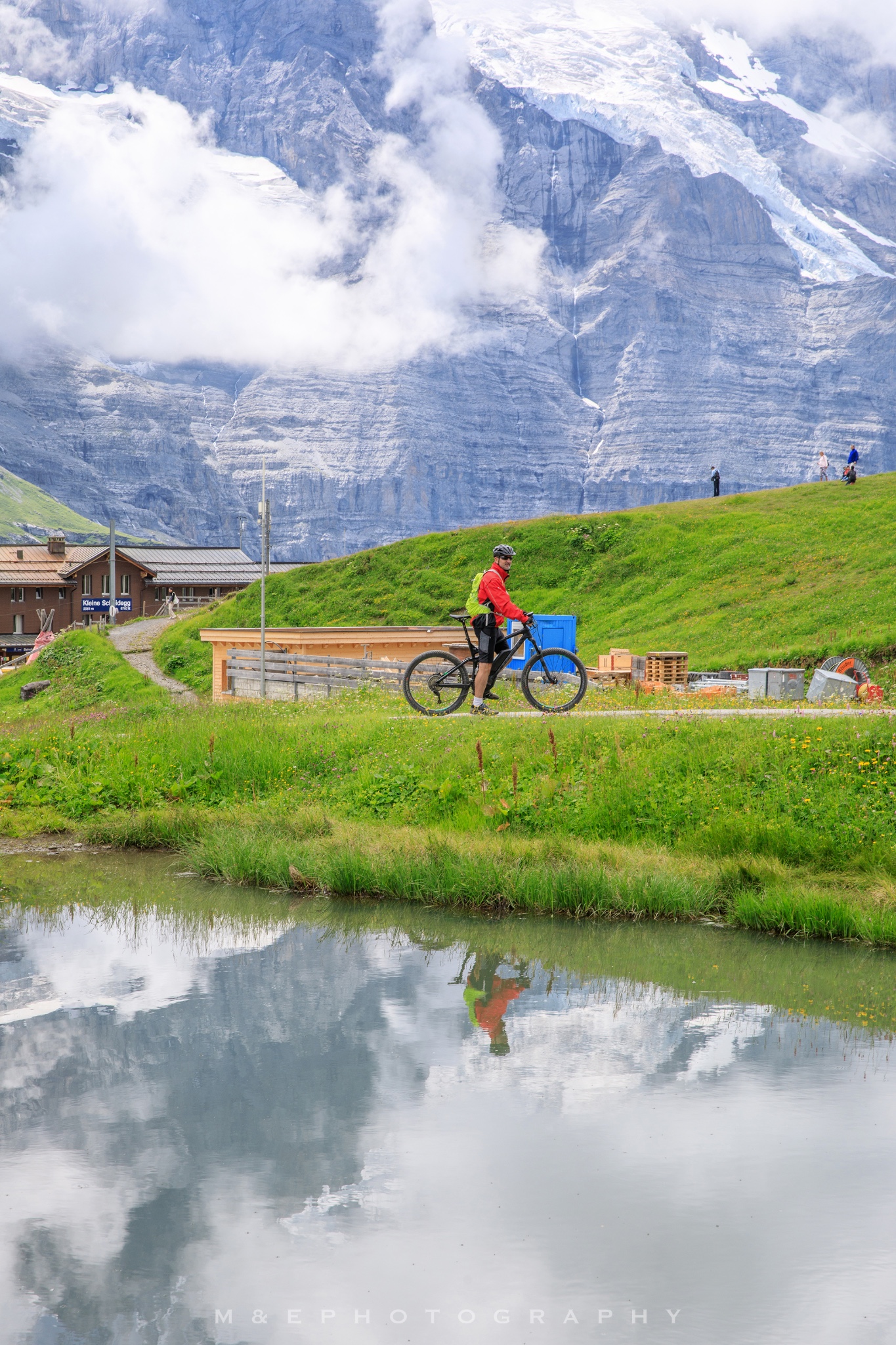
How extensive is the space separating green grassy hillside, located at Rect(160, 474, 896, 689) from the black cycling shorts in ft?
49.5

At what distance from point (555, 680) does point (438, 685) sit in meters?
1.74

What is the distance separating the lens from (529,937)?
12.4 meters

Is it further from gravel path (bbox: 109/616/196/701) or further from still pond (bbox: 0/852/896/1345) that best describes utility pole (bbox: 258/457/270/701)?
still pond (bbox: 0/852/896/1345)

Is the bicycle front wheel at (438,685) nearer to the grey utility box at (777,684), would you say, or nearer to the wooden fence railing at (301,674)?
the wooden fence railing at (301,674)

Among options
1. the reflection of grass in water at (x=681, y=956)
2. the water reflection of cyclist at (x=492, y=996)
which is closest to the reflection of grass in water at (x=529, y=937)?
the reflection of grass in water at (x=681, y=956)

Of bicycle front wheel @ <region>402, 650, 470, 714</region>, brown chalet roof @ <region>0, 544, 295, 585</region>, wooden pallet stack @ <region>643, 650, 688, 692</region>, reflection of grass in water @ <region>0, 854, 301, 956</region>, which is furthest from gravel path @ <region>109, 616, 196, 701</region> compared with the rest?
brown chalet roof @ <region>0, 544, 295, 585</region>

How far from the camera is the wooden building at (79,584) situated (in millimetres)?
103000

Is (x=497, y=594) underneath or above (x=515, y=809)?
above

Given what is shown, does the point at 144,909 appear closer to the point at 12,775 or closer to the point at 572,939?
the point at 572,939

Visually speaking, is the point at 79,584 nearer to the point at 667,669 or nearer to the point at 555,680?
the point at 667,669

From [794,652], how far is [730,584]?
10294mm

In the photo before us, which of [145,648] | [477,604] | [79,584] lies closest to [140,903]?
[477,604]

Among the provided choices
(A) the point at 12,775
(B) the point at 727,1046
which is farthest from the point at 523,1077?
(A) the point at 12,775

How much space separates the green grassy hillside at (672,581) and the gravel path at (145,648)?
85 cm
